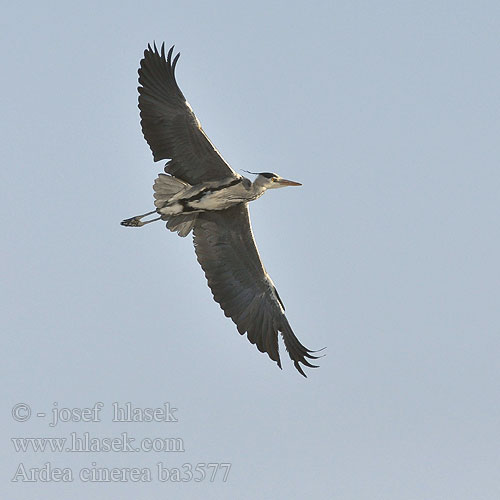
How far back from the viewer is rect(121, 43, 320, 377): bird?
21094 mm

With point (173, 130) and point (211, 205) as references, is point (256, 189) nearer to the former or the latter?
point (211, 205)

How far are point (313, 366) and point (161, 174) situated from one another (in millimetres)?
4390

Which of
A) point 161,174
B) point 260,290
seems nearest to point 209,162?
point 161,174

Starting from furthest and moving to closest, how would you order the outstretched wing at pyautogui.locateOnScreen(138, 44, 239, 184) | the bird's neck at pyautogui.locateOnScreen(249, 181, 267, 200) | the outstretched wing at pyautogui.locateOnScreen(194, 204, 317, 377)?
the outstretched wing at pyautogui.locateOnScreen(194, 204, 317, 377)
the bird's neck at pyautogui.locateOnScreen(249, 181, 267, 200)
the outstretched wing at pyautogui.locateOnScreen(138, 44, 239, 184)

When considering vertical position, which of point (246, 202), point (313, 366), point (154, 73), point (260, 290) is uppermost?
point (154, 73)

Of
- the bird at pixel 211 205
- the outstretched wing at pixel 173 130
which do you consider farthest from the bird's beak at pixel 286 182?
the outstretched wing at pixel 173 130

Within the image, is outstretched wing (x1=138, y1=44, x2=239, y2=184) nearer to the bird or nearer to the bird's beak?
the bird

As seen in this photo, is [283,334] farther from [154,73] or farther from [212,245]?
[154,73]

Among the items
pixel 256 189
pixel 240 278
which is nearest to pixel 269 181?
pixel 256 189

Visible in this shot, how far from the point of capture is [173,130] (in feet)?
69.1

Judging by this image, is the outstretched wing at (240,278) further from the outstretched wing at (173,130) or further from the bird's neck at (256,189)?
the outstretched wing at (173,130)

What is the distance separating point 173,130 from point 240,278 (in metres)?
3.11

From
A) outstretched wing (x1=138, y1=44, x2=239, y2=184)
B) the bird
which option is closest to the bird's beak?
the bird

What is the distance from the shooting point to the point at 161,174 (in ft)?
69.5
